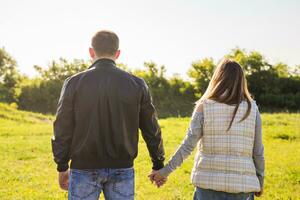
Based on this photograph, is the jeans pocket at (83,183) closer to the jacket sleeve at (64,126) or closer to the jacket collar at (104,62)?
the jacket sleeve at (64,126)

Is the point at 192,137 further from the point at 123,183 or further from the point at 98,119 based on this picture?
the point at 98,119

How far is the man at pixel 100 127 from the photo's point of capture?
421cm

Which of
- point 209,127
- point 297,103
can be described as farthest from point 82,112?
point 297,103

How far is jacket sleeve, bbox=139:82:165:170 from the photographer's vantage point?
452cm

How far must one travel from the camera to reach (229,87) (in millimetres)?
4539

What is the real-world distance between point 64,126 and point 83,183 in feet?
1.80

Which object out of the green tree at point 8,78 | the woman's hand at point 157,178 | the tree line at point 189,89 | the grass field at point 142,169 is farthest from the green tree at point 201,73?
the woman's hand at point 157,178

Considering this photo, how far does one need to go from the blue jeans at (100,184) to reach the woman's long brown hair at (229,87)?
1.11 metres

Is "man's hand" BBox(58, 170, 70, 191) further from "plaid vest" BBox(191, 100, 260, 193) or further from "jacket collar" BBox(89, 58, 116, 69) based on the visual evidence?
"plaid vest" BBox(191, 100, 260, 193)

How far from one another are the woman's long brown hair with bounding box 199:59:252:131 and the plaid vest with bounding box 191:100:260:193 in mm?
52

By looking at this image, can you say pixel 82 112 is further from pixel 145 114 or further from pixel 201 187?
pixel 201 187

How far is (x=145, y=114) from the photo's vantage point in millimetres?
4559

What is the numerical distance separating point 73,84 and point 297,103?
142 feet

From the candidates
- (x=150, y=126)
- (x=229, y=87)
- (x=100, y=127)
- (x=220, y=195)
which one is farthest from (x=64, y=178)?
(x=229, y=87)
